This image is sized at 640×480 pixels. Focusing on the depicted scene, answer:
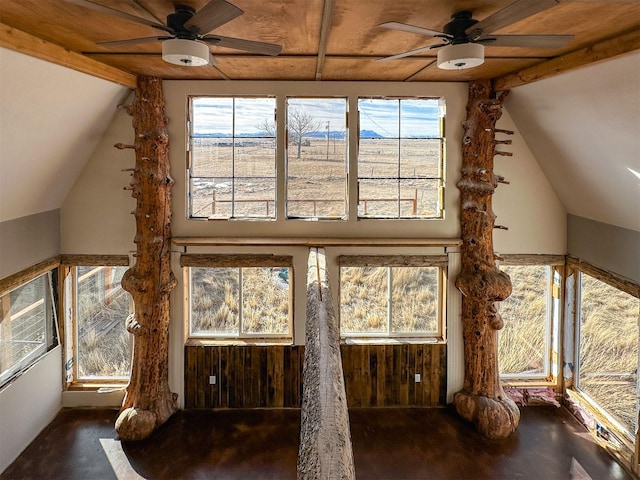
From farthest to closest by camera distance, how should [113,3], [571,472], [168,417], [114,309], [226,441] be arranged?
[114,309] → [168,417] → [226,441] → [571,472] → [113,3]

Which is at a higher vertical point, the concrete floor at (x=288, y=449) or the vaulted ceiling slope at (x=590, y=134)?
the vaulted ceiling slope at (x=590, y=134)

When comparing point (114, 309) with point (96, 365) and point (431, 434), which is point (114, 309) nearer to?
point (96, 365)

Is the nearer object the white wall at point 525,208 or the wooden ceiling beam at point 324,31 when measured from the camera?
the wooden ceiling beam at point 324,31

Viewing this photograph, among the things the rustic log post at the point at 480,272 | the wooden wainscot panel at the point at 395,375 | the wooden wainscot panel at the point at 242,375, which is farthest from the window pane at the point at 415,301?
the wooden wainscot panel at the point at 242,375

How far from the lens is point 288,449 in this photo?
16.7ft

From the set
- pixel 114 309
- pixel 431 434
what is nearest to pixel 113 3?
pixel 114 309

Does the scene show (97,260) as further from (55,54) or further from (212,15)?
(212,15)

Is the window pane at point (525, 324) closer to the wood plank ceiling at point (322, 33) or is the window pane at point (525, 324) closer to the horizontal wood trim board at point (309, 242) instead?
the horizontal wood trim board at point (309, 242)

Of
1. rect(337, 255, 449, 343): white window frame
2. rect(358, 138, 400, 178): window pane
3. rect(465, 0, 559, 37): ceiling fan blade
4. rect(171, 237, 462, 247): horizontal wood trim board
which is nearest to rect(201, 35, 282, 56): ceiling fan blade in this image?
rect(465, 0, 559, 37): ceiling fan blade

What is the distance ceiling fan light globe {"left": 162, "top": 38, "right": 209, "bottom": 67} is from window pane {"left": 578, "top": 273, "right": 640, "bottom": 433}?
16.8 feet

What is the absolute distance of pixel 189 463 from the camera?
482 centimetres

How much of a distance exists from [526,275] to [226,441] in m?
4.52

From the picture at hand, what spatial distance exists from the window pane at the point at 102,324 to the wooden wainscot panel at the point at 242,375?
3.36 ft

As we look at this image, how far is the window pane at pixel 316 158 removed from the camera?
5836mm
